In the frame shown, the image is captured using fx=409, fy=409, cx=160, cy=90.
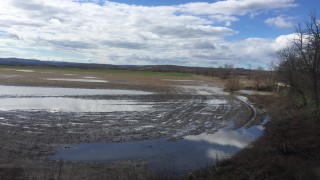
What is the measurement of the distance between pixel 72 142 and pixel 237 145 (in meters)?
7.83

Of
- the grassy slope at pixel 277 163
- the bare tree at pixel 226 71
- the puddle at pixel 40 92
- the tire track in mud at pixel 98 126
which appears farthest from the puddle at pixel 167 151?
the bare tree at pixel 226 71

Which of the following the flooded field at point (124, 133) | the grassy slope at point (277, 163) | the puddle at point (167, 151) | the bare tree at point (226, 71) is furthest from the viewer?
the bare tree at point (226, 71)

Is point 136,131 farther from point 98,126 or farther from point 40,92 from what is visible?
point 40,92

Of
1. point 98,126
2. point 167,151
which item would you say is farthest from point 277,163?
point 98,126

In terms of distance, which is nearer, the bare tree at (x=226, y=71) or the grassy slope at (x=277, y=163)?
the grassy slope at (x=277, y=163)

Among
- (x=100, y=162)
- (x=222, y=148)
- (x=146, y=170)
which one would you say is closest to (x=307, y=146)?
(x=222, y=148)

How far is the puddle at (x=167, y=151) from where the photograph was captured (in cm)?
1550

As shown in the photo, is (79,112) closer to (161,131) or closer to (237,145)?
(161,131)

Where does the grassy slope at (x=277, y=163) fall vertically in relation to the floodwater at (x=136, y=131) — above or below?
above

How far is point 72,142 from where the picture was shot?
18.6 meters

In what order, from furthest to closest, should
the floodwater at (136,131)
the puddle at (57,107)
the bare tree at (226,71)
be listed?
the bare tree at (226,71) < the puddle at (57,107) < the floodwater at (136,131)

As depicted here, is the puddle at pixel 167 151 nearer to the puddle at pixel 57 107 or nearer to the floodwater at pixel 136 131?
the floodwater at pixel 136 131

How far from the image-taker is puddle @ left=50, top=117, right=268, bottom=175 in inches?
610

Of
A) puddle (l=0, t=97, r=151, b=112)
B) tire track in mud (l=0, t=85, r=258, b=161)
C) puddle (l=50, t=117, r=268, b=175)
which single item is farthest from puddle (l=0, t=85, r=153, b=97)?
puddle (l=50, t=117, r=268, b=175)
